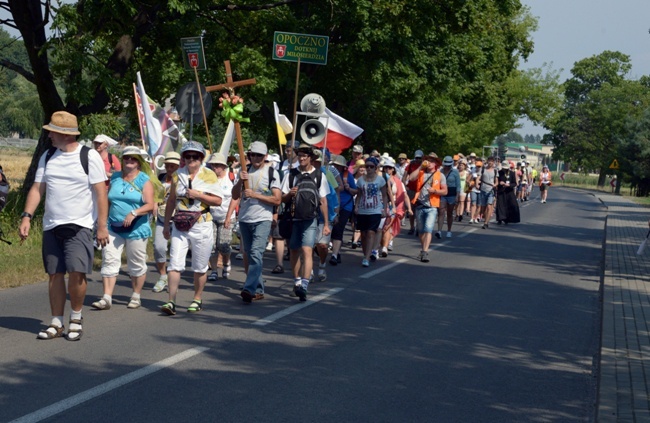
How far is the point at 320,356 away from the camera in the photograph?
8.11m

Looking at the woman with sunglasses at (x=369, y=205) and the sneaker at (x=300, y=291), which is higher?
the woman with sunglasses at (x=369, y=205)

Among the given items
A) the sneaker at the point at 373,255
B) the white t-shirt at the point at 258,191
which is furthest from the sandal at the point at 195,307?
the sneaker at the point at 373,255

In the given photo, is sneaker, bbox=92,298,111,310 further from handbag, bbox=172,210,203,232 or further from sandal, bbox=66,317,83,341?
sandal, bbox=66,317,83,341

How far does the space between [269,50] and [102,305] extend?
1740 centimetres

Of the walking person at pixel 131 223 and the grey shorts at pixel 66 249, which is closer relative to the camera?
the grey shorts at pixel 66 249

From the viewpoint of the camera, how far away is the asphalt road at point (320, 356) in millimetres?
6410

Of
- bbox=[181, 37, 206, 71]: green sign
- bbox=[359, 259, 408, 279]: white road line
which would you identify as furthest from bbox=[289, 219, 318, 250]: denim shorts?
bbox=[181, 37, 206, 71]: green sign

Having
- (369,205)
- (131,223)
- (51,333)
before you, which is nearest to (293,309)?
(131,223)

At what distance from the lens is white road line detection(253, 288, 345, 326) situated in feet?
31.9

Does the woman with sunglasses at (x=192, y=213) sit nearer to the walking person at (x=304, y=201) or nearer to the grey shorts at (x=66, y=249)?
the walking person at (x=304, y=201)

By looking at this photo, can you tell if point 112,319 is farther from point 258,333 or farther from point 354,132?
point 354,132

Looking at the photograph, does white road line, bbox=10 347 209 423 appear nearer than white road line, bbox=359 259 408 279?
Yes

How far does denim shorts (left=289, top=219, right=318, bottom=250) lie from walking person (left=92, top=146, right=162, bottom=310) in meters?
1.88

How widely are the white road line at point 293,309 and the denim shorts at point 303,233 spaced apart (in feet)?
2.08
